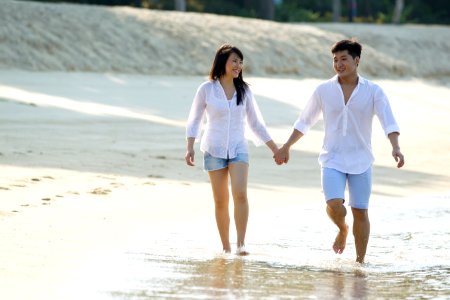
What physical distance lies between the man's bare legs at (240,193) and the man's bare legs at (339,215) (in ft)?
2.40

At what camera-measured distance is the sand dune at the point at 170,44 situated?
31.6 meters

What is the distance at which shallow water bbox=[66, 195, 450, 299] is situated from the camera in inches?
351

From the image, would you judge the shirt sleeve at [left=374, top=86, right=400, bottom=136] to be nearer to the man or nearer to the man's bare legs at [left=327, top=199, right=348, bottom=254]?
the man

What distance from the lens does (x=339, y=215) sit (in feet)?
32.1

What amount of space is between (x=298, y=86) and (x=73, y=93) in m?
8.16

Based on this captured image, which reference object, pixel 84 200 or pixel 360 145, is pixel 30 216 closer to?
pixel 84 200

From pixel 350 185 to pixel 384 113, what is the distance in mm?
604

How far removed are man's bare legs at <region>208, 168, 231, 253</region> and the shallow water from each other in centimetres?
14

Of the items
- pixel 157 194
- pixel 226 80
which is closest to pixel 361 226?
pixel 226 80

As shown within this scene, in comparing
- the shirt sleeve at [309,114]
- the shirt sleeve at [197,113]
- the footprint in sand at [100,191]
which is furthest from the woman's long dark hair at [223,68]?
the footprint in sand at [100,191]

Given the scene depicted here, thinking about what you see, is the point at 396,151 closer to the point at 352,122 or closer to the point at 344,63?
the point at 352,122

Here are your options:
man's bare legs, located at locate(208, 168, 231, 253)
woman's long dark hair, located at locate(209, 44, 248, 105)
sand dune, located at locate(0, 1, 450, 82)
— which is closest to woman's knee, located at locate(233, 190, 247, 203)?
man's bare legs, located at locate(208, 168, 231, 253)

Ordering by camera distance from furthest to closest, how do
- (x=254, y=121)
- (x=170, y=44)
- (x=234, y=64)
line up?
(x=170, y=44) < (x=254, y=121) < (x=234, y=64)

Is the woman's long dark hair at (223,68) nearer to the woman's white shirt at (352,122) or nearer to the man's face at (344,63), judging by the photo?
the woman's white shirt at (352,122)
